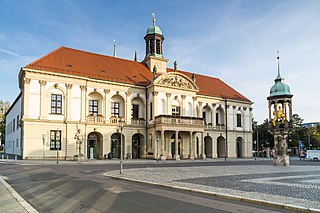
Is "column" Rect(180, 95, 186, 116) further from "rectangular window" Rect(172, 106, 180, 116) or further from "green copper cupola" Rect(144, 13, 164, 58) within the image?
"green copper cupola" Rect(144, 13, 164, 58)

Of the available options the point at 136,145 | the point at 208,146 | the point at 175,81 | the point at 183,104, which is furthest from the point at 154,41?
the point at 208,146

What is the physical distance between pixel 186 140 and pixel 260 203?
38683 mm

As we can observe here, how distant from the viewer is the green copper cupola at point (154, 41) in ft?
180

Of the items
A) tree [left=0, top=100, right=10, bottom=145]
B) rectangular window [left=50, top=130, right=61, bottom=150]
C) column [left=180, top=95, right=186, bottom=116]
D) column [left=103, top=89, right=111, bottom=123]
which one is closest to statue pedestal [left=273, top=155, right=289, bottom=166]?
column [left=180, top=95, right=186, bottom=116]

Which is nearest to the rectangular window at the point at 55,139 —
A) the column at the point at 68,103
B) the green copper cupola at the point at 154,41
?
the column at the point at 68,103

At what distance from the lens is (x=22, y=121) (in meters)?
37.3

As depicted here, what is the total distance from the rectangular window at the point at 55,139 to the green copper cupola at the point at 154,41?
23258 millimetres

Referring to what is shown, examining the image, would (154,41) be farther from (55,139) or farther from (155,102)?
(55,139)

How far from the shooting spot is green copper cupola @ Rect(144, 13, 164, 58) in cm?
5494

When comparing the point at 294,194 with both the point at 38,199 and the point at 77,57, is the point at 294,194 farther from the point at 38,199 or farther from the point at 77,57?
the point at 77,57

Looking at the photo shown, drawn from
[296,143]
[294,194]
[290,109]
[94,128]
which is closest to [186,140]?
[94,128]

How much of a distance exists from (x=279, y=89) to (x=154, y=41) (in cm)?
2668

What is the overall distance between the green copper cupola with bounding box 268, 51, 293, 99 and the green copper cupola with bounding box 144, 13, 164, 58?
24030 millimetres

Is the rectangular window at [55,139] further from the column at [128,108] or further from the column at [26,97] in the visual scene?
the column at [128,108]
